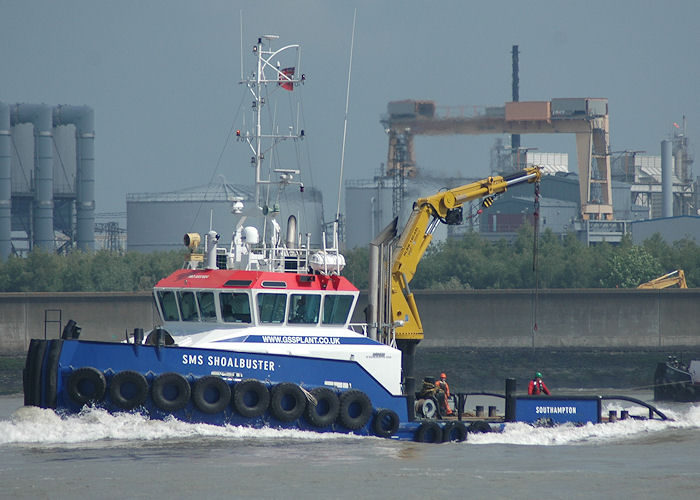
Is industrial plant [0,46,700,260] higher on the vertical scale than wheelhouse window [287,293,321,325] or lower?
higher

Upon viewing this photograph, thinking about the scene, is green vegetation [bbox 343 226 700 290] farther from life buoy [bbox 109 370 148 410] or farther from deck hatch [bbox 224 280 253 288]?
life buoy [bbox 109 370 148 410]

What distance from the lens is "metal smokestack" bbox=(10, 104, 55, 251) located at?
59.3m

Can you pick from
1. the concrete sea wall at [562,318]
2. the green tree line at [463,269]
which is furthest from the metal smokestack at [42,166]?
the concrete sea wall at [562,318]

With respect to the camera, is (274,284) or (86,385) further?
(274,284)

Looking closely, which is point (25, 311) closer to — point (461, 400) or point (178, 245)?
point (461, 400)

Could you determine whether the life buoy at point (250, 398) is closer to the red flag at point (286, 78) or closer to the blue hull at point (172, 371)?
the blue hull at point (172, 371)

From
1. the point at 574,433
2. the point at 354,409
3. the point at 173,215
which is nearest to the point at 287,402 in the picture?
the point at 354,409

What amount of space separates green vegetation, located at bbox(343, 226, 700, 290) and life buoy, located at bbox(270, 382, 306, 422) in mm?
28351

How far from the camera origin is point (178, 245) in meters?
68.2

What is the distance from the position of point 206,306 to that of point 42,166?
4372 cm

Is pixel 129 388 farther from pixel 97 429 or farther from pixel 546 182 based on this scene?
pixel 546 182

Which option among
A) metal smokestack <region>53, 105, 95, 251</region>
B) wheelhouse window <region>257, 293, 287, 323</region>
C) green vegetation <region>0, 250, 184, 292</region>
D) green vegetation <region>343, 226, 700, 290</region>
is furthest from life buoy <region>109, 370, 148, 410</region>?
metal smokestack <region>53, 105, 95, 251</region>

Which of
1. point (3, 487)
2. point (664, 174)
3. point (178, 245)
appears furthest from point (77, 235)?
point (3, 487)

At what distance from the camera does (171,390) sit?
17.1 m
